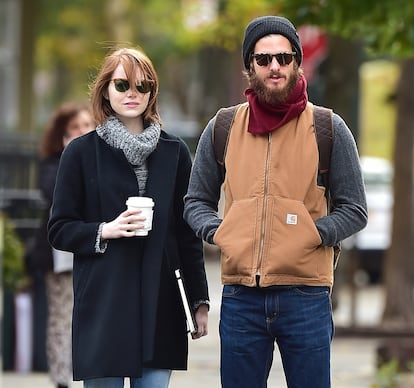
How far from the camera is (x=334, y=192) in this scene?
4.83m

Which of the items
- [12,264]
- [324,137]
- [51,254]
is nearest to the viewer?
[324,137]

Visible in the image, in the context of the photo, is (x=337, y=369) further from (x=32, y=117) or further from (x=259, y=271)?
(x=32, y=117)

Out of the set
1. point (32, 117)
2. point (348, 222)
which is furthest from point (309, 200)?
point (32, 117)

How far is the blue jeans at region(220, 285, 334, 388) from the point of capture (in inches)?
185

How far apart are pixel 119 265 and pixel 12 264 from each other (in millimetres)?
4797

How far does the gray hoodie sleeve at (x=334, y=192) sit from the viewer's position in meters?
4.75

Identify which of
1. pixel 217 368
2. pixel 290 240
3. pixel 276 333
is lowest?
pixel 217 368

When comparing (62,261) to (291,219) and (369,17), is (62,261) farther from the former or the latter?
(291,219)

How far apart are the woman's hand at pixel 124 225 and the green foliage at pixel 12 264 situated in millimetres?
4750

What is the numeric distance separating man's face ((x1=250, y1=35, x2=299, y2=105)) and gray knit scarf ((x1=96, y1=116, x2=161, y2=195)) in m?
0.50

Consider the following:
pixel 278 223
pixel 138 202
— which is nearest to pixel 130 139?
pixel 138 202

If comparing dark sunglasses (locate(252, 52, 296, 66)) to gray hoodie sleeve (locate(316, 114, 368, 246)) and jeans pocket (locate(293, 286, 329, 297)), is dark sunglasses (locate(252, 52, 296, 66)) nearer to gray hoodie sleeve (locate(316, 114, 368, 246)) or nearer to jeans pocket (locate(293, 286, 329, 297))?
gray hoodie sleeve (locate(316, 114, 368, 246))

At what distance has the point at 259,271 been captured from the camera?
466 cm

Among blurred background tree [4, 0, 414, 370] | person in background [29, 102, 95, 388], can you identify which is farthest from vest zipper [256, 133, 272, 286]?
person in background [29, 102, 95, 388]
